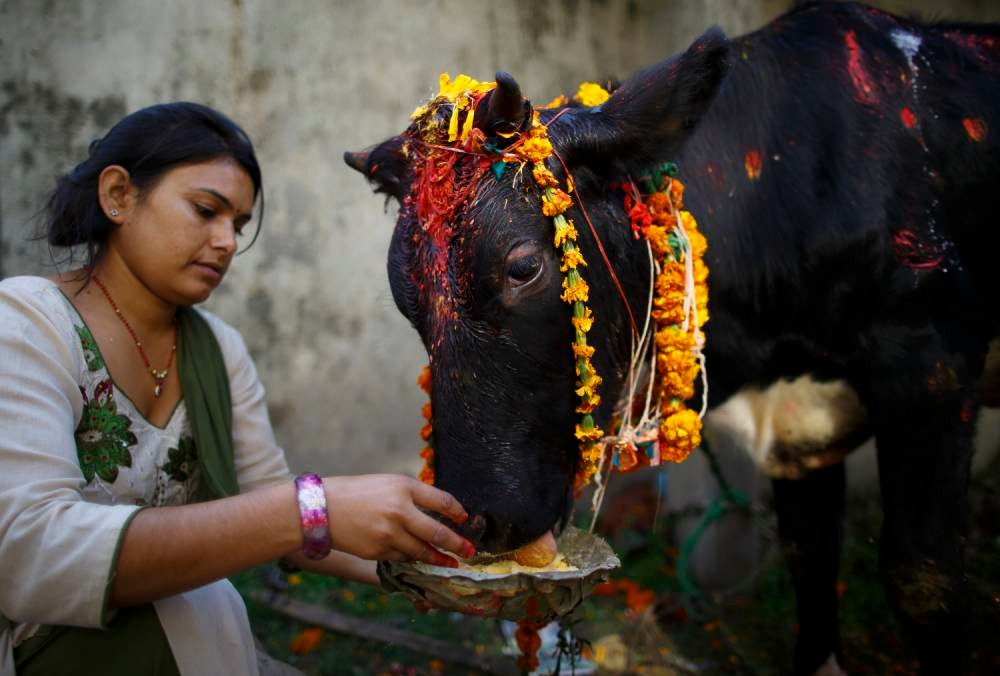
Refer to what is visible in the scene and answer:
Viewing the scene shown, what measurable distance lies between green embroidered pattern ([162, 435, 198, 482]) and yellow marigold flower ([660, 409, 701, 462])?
4.55 feet

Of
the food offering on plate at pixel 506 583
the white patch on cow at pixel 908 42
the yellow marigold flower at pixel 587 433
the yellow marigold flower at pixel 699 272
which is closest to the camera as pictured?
the food offering on plate at pixel 506 583

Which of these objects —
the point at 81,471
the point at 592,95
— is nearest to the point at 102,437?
the point at 81,471

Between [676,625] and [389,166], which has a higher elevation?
[389,166]

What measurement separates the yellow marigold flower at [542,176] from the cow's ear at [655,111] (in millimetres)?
149

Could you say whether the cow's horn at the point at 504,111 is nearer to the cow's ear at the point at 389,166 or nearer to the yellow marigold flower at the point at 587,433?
the cow's ear at the point at 389,166

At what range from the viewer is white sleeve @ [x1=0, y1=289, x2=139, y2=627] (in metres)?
1.53

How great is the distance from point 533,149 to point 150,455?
132 centimetres

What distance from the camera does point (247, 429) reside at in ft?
7.95

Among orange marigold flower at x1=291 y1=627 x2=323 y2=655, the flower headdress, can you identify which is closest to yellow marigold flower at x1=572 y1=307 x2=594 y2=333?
the flower headdress

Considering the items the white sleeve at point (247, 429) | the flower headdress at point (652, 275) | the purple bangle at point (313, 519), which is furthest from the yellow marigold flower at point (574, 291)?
the white sleeve at point (247, 429)

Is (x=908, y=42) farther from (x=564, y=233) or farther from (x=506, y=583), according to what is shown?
(x=506, y=583)

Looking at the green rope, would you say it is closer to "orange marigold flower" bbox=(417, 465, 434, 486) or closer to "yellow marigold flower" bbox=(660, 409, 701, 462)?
"yellow marigold flower" bbox=(660, 409, 701, 462)

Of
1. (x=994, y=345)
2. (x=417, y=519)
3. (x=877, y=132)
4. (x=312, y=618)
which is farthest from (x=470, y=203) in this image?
(x=312, y=618)

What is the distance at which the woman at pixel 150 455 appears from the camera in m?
1.56
